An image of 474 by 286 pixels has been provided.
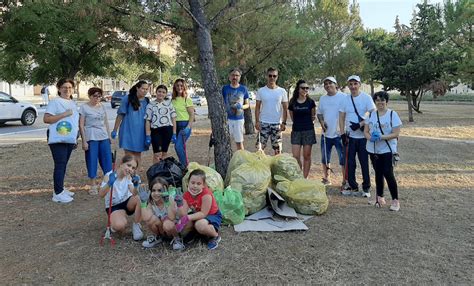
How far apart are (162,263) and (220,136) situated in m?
2.22

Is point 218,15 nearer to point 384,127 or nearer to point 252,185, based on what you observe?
point 252,185

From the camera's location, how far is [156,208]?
3.85 metres

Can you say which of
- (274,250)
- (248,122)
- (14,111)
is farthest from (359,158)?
A: (14,111)

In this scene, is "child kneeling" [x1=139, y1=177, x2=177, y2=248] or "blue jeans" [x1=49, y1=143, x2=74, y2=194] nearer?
"child kneeling" [x1=139, y1=177, x2=177, y2=248]

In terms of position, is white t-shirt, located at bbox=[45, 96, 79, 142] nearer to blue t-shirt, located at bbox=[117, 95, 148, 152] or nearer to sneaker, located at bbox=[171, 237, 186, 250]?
blue t-shirt, located at bbox=[117, 95, 148, 152]

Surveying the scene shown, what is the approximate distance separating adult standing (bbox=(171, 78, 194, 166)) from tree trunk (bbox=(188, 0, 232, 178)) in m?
0.93

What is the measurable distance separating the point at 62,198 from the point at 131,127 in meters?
1.26

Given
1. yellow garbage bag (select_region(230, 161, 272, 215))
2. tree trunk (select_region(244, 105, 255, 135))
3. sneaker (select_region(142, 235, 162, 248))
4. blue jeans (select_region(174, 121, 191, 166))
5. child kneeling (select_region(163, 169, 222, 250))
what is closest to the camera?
child kneeling (select_region(163, 169, 222, 250))

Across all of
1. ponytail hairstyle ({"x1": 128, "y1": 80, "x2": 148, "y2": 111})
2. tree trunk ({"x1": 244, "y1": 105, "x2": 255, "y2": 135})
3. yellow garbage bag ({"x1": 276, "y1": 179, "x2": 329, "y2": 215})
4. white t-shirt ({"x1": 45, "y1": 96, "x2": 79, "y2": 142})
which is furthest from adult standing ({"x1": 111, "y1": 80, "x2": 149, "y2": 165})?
tree trunk ({"x1": 244, "y1": 105, "x2": 255, "y2": 135})

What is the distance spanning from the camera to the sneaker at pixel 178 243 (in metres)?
3.73

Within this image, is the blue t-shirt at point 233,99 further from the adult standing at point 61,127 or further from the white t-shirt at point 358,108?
the adult standing at point 61,127

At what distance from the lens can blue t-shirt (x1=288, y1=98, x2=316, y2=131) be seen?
5.72 meters

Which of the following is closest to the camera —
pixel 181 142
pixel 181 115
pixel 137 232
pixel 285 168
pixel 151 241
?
pixel 151 241

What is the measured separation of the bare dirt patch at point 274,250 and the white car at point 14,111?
12.9 meters
